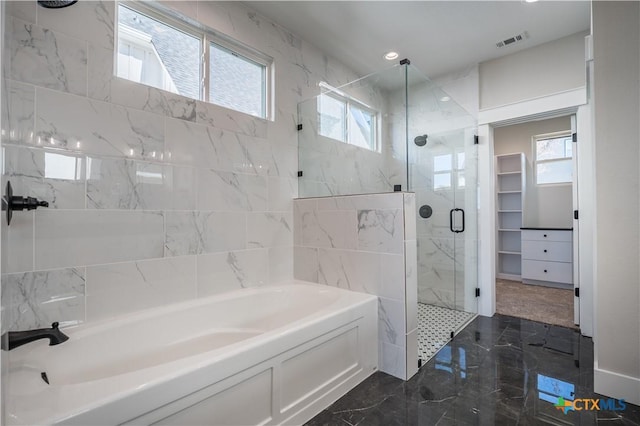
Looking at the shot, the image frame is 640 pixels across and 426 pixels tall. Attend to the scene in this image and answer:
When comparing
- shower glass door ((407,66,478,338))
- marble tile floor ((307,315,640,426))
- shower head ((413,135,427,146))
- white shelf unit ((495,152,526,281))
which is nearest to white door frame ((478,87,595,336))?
shower glass door ((407,66,478,338))

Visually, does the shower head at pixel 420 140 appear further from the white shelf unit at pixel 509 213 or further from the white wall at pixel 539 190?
the white wall at pixel 539 190

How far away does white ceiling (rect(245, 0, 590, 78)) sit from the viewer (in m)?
2.41

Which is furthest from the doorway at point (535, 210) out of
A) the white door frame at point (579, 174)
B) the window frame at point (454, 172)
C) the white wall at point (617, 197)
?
the white wall at point (617, 197)

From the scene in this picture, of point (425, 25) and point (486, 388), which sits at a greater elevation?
point (425, 25)

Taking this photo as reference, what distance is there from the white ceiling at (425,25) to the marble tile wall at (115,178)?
460mm

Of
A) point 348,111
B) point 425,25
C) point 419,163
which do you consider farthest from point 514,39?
point 348,111

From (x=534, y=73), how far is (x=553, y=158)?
8.56ft

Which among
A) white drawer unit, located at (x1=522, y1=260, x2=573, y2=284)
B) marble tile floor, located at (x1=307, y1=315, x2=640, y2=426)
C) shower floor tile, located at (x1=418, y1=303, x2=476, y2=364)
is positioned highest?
white drawer unit, located at (x1=522, y1=260, x2=573, y2=284)

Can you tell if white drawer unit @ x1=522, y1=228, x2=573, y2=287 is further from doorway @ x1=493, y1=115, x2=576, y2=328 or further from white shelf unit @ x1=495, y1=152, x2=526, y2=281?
white shelf unit @ x1=495, y1=152, x2=526, y2=281

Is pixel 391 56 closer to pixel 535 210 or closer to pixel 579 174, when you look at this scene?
pixel 579 174

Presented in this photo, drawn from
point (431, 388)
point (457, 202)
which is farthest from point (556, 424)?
point (457, 202)

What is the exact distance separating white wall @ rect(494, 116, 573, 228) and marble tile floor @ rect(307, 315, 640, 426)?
290 centimetres

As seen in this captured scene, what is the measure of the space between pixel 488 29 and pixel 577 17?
680 millimetres

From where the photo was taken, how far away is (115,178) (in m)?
1.74
